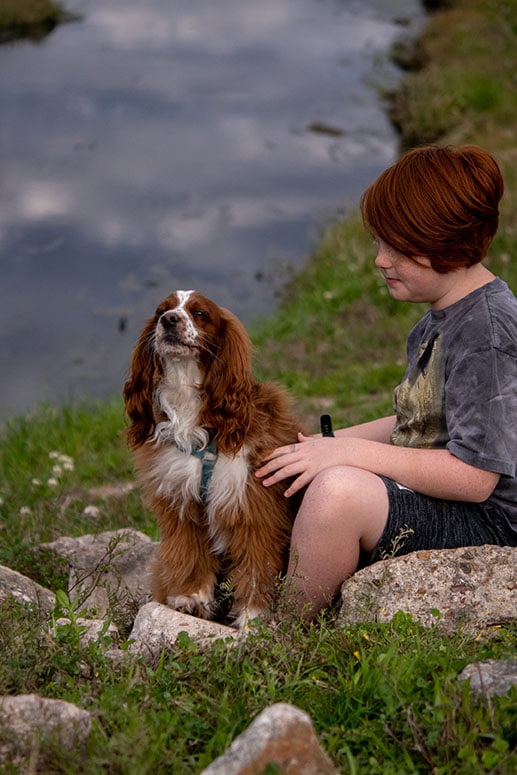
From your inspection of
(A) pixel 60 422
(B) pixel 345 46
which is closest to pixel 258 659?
(A) pixel 60 422

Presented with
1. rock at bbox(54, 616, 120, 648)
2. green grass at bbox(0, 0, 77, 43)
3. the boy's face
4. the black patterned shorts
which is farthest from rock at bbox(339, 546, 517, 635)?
green grass at bbox(0, 0, 77, 43)

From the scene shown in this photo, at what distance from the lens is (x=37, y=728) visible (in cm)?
253

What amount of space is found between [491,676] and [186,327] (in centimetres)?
149

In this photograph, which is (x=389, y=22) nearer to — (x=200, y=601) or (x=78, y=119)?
(x=78, y=119)

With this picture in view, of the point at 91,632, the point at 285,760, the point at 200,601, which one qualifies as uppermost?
the point at 285,760

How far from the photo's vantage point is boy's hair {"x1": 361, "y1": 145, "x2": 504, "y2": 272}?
11.0ft

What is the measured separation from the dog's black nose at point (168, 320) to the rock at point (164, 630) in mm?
931

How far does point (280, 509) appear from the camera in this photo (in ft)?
12.0

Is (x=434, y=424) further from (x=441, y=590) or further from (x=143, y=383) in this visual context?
(x=143, y=383)

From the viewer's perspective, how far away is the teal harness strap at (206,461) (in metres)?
3.63

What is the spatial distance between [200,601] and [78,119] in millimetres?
12480

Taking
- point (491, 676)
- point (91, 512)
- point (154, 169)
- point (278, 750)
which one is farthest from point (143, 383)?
point (154, 169)

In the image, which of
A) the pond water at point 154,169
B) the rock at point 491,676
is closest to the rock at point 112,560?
the rock at point 491,676

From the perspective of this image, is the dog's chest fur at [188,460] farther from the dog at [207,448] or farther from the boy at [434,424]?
the boy at [434,424]
